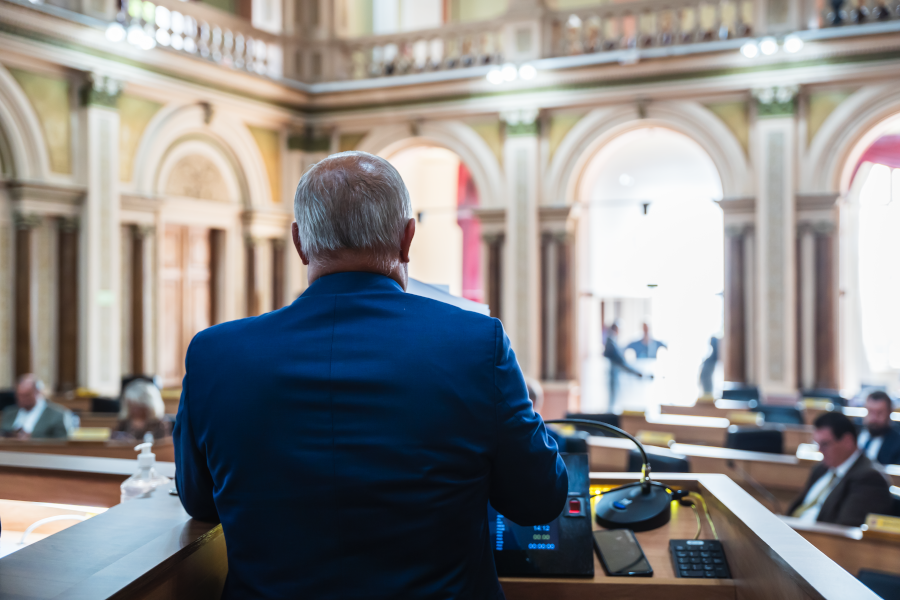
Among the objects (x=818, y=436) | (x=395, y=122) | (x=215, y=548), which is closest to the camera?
(x=215, y=548)

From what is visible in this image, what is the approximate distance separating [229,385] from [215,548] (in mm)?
354

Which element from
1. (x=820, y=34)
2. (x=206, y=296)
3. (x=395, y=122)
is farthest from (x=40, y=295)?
(x=820, y=34)

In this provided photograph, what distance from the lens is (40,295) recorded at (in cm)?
774

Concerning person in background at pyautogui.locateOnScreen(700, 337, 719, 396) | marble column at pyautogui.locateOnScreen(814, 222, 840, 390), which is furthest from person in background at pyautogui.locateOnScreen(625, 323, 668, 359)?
marble column at pyautogui.locateOnScreen(814, 222, 840, 390)

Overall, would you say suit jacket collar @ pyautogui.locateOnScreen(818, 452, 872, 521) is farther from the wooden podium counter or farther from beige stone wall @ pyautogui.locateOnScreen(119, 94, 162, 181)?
beige stone wall @ pyautogui.locateOnScreen(119, 94, 162, 181)

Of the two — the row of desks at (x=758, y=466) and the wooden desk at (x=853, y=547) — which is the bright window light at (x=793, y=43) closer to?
the row of desks at (x=758, y=466)

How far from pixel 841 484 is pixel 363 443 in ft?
10.8

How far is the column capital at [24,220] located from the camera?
7492 mm

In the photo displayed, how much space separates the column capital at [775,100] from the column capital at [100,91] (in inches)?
272

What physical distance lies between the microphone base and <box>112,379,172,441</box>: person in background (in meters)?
3.80

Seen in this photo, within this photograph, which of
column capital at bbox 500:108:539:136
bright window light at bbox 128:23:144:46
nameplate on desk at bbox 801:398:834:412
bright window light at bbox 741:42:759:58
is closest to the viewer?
nameplate on desk at bbox 801:398:834:412

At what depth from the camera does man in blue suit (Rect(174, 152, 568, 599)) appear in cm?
112

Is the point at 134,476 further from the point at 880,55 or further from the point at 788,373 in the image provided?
the point at 880,55

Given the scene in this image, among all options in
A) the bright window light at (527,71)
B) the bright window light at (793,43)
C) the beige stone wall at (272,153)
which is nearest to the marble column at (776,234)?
the bright window light at (793,43)
